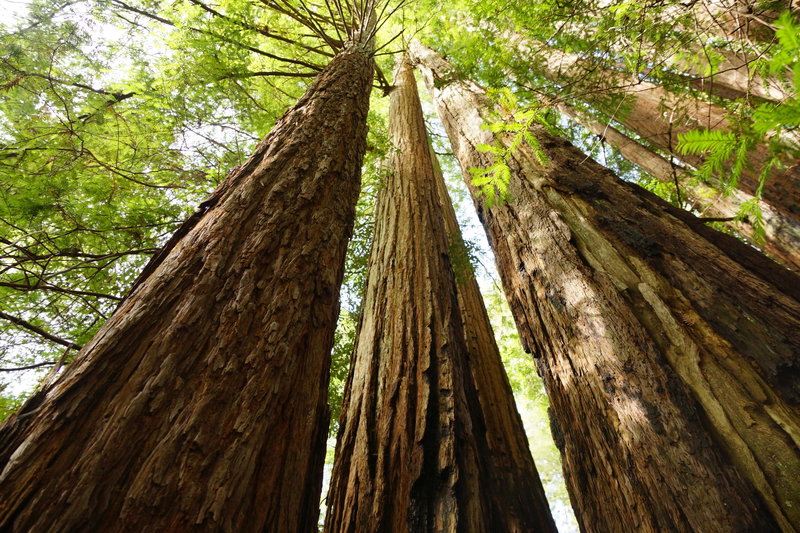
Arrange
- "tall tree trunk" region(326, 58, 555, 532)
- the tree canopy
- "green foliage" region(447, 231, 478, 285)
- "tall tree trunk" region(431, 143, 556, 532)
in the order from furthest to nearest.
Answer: "green foliage" region(447, 231, 478, 285), the tree canopy, "tall tree trunk" region(431, 143, 556, 532), "tall tree trunk" region(326, 58, 555, 532)

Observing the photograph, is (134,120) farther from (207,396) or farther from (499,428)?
(499,428)

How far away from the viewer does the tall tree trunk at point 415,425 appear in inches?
57.8

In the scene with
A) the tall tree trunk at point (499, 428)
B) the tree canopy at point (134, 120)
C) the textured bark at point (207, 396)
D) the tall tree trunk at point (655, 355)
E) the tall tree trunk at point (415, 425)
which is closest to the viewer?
the textured bark at point (207, 396)

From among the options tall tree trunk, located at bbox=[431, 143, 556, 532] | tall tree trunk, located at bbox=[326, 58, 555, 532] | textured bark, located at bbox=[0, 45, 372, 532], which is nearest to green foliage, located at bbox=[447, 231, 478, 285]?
tall tree trunk, located at bbox=[431, 143, 556, 532]

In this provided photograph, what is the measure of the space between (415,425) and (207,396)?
3.79 ft

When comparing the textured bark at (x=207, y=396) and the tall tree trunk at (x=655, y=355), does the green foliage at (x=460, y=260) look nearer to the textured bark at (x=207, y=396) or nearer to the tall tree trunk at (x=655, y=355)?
the tall tree trunk at (x=655, y=355)

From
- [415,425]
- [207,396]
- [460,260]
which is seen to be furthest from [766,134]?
[460,260]

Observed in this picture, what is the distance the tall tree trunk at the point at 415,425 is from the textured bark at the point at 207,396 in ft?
2.28

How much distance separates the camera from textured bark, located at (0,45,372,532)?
617 mm

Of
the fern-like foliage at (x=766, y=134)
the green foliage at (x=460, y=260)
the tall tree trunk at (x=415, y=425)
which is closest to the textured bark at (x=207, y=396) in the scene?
the tall tree trunk at (x=415, y=425)

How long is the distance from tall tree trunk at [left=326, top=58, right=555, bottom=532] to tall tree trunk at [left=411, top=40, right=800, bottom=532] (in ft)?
1.56

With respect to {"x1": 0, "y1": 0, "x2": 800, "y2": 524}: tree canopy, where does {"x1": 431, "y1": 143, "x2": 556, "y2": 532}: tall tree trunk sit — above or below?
below

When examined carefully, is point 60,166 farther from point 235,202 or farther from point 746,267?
point 746,267

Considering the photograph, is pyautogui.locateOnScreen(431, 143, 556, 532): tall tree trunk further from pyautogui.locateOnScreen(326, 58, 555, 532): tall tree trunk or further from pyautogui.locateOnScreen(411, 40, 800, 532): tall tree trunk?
pyautogui.locateOnScreen(411, 40, 800, 532): tall tree trunk
